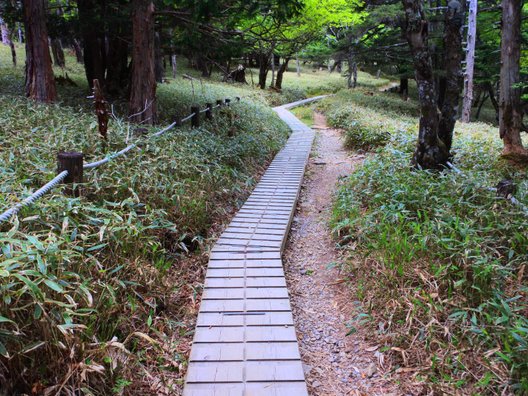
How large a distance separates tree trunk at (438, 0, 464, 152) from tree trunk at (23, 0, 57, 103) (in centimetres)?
819

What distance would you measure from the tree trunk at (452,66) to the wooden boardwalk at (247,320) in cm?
338

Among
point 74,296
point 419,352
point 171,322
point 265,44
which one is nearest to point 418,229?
point 419,352

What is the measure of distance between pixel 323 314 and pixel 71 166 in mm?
3050

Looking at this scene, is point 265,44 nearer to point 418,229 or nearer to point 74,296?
point 418,229

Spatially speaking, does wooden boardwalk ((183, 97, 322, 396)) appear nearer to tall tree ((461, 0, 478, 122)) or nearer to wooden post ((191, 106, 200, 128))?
wooden post ((191, 106, 200, 128))

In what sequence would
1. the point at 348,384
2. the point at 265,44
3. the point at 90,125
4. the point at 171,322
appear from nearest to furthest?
Result: 1. the point at 348,384
2. the point at 171,322
3. the point at 90,125
4. the point at 265,44

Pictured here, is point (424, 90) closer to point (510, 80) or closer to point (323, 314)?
point (510, 80)

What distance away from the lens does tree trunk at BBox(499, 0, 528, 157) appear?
784 cm

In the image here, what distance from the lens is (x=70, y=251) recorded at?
3.00 meters

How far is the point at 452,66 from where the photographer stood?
264 inches

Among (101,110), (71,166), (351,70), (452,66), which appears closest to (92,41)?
(101,110)

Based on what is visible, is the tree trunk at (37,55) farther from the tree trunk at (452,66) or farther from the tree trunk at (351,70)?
the tree trunk at (351,70)

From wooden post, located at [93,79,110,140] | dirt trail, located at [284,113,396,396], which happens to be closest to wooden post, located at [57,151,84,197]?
wooden post, located at [93,79,110,140]

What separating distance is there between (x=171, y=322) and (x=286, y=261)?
203 centimetres
